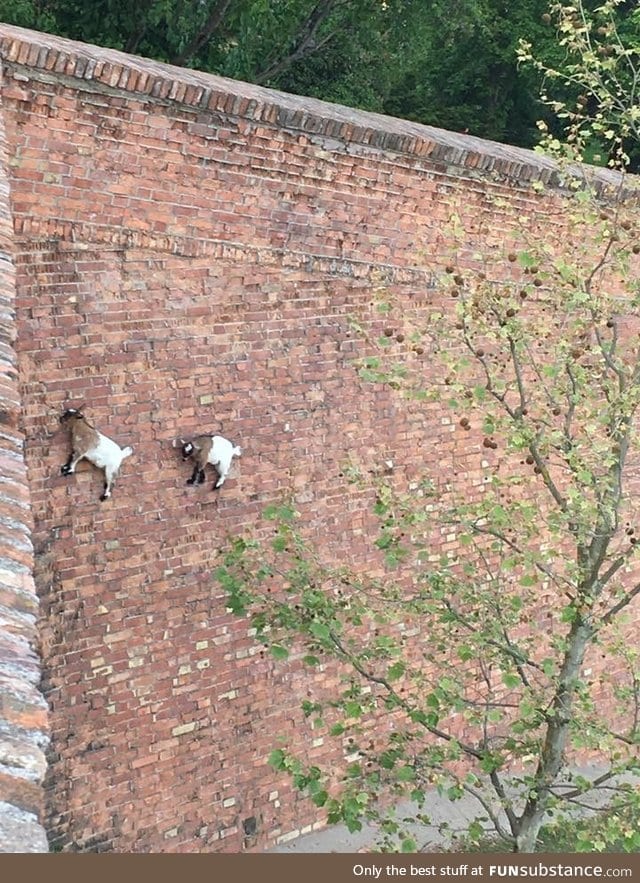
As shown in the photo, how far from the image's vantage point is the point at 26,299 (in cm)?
464

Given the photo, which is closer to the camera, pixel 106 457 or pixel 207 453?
pixel 106 457

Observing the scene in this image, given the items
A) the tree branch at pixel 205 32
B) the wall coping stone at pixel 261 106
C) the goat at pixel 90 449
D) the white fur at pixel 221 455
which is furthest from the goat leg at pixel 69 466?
the tree branch at pixel 205 32

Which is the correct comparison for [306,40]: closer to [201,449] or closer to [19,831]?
[201,449]

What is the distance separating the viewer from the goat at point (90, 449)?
4863 millimetres

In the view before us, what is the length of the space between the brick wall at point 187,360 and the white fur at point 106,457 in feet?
0.24

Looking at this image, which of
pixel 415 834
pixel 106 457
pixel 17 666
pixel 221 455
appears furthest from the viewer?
pixel 415 834

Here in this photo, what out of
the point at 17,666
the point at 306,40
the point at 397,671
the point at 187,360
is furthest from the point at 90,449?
the point at 306,40

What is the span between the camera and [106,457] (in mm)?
4988

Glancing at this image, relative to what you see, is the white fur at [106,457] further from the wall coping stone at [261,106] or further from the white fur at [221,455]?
the wall coping stone at [261,106]

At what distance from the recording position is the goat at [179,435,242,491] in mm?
5324

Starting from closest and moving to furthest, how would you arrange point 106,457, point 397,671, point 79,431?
point 397,671
point 79,431
point 106,457

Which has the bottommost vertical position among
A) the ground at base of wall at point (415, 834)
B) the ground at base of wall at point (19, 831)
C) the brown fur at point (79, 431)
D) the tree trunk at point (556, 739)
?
the ground at base of wall at point (415, 834)

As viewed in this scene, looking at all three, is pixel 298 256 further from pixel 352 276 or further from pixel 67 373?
pixel 67 373

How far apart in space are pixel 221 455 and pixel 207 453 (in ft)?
0.31
